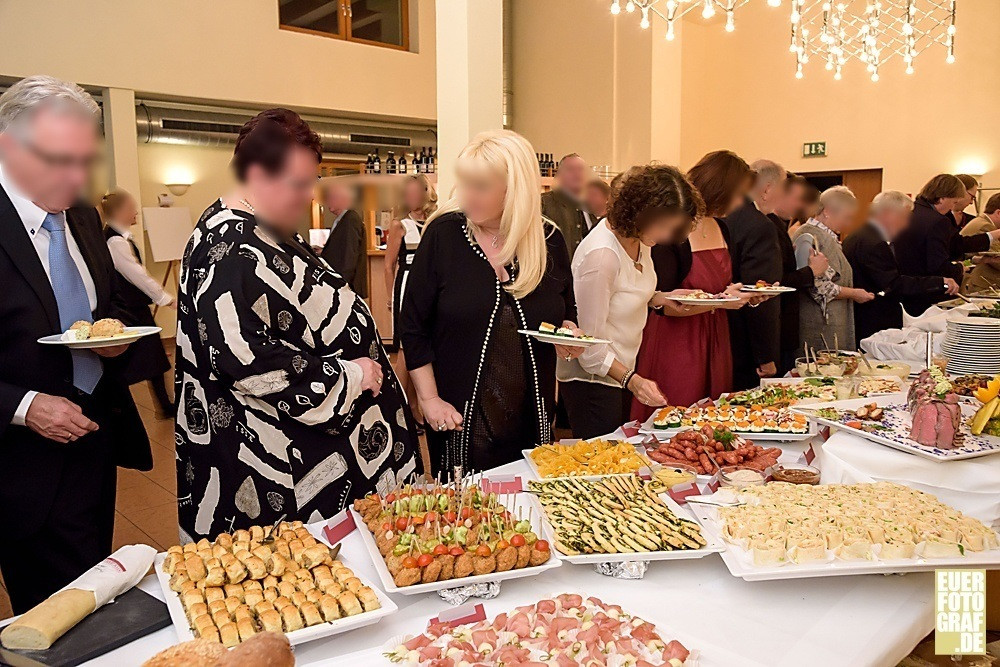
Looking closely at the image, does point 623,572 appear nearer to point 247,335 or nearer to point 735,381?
point 247,335

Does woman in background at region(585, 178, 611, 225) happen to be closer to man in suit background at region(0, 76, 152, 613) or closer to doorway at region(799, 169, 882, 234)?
man in suit background at region(0, 76, 152, 613)

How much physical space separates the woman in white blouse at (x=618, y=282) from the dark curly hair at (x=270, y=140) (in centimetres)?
116

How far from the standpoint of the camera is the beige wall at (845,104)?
9.30m

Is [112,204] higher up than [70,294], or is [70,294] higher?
[112,204]

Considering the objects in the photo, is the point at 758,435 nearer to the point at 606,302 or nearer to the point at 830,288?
the point at 606,302

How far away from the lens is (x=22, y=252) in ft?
5.69

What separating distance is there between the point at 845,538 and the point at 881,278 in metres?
3.55

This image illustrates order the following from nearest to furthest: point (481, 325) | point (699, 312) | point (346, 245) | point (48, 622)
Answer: point (48, 622) → point (481, 325) → point (699, 312) → point (346, 245)

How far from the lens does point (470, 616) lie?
1.25m

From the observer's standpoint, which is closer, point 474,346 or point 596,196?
point 474,346

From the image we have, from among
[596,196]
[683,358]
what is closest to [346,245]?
[596,196]

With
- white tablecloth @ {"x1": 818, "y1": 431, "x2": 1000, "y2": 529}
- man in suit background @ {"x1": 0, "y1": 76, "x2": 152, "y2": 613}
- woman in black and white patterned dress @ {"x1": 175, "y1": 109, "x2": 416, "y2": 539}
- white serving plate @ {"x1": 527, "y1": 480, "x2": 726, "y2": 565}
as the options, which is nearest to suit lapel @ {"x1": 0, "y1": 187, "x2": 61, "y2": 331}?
man in suit background @ {"x1": 0, "y1": 76, "x2": 152, "y2": 613}

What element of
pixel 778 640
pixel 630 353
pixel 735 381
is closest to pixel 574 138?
pixel 735 381

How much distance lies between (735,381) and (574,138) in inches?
257
